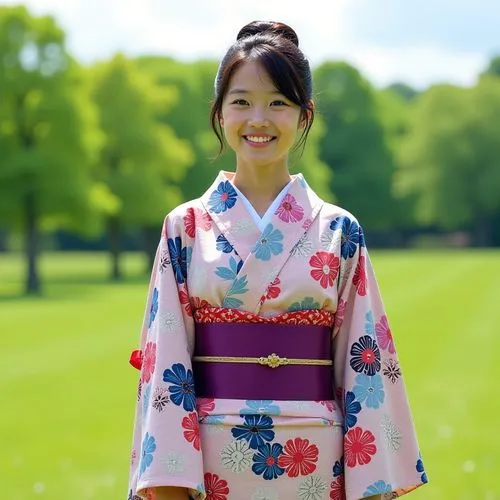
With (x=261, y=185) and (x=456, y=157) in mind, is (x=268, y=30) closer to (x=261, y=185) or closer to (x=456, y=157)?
(x=261, y=185)

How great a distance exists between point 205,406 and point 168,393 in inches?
4.4

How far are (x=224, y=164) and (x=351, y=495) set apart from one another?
33.5 meters

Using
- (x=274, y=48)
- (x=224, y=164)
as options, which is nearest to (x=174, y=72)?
(x=224, y=164)

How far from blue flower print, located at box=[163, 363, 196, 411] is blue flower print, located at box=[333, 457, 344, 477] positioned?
1.43 feet

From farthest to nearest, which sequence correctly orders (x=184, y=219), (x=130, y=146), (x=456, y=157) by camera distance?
(x=456, y=157) < (x=130, y=146) < (x=184, y=219)

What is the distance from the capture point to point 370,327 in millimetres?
3189

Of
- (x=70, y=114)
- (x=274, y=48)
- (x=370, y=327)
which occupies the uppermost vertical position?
(x=70, y=114)

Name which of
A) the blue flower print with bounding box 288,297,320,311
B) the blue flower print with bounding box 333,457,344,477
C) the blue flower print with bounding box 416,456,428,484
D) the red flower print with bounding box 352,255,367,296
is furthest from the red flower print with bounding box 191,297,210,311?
the blue flower print with bounding box 416,456,428,484

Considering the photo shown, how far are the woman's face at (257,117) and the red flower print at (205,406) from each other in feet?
2.29

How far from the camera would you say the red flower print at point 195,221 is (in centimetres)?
319

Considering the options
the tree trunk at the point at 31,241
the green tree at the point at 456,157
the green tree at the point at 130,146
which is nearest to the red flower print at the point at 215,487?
the tree trunk at the point at 31,241

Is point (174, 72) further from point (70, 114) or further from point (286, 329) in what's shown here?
point (286, 329)

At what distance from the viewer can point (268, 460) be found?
3.03 meters

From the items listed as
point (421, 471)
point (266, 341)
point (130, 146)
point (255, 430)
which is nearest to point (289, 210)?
point (266, 341)
